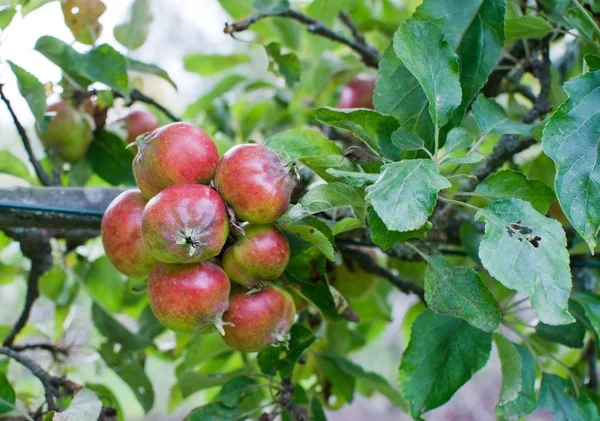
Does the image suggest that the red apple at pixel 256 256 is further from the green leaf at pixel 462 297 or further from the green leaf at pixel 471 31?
the green leaf at pixel 471 31

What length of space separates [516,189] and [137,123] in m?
0.69

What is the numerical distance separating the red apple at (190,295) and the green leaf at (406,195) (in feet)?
0.60

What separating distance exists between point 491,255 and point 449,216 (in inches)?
19.4

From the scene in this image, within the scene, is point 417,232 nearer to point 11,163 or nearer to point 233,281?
point 233,281

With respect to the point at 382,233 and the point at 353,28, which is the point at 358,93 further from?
the point at 382,233

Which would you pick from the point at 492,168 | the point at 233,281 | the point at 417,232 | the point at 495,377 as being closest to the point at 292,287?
the point at 233,281

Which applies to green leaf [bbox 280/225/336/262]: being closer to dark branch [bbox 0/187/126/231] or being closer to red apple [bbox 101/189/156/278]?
Answer: red apple [bbox 101/189/156/278]

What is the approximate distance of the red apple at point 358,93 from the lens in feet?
4.33

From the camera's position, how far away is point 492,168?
91cm

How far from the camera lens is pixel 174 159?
651 mm

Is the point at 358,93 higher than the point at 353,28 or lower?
lower

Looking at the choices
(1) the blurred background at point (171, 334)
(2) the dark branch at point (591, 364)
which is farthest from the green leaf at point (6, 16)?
(2) the dark branch at point (591, 364)

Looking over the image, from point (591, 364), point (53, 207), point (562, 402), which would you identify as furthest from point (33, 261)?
point (591, 364)

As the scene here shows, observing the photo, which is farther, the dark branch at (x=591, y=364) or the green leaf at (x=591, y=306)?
the dark branch at (x=591, y=364)
